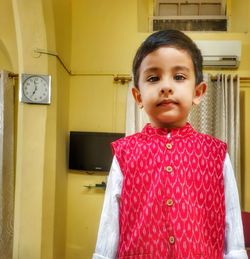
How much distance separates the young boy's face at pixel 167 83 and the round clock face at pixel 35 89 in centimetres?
173

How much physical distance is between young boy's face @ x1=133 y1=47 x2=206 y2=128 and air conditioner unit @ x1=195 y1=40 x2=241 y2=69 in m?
2.31

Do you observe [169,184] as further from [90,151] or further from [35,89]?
[90,151]

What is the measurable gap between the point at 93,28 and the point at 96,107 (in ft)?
2.63

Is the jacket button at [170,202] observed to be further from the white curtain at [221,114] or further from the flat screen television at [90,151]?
the flat screen television at [90,151]

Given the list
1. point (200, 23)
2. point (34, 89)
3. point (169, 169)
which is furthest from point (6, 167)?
point (200, 23)

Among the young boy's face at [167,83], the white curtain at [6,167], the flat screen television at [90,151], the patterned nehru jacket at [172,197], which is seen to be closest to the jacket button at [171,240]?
the patterned nehru jacket at [172,197]

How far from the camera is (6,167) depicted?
2465mm

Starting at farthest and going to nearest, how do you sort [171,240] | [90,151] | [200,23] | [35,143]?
[200,23]
[90,151]
[35,143]
[171,240]

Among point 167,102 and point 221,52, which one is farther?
point 221,52

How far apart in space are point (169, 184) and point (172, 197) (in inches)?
1.1

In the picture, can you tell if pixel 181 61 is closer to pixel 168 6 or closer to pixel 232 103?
pixel 232 103

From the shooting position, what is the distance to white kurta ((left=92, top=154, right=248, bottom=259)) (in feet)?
2.17

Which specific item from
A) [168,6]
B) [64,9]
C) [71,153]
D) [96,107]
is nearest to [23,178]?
[71,153]

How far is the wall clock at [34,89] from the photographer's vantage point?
2264 mm
